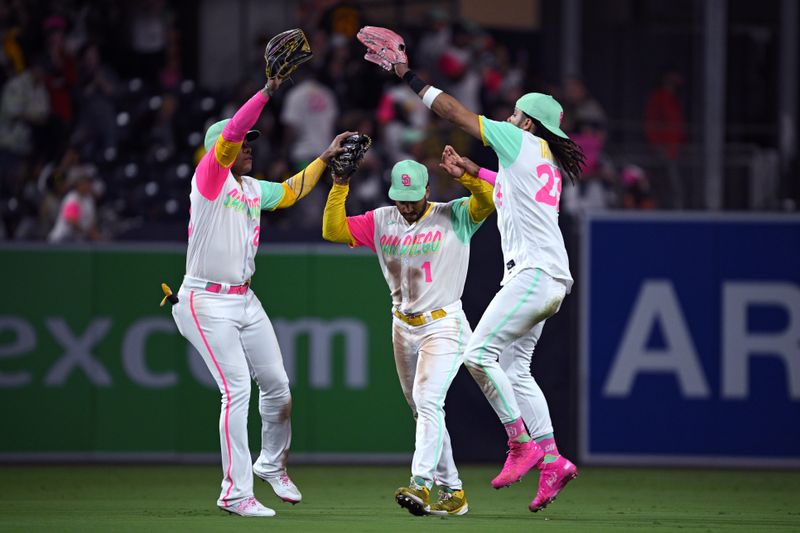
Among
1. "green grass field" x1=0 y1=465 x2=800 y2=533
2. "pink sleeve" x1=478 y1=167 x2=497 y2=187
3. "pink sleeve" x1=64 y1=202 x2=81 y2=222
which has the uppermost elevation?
"pink sleeve" x1=478 y1=167 x2=497 y2=187

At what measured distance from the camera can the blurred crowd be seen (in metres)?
15.4

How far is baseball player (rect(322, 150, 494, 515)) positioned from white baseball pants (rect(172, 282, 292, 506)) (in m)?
0.84

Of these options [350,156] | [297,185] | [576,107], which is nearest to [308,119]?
[576,107]

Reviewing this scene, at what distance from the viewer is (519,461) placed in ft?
29.2

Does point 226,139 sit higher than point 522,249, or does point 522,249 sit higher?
point 226,139

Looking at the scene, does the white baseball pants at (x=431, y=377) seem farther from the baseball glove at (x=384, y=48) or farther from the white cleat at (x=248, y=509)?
the baseball glove at (x=384, y=48)

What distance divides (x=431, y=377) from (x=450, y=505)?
0.84m

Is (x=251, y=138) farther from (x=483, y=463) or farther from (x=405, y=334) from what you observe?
(x=483, y=463)

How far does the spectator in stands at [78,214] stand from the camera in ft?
47.1

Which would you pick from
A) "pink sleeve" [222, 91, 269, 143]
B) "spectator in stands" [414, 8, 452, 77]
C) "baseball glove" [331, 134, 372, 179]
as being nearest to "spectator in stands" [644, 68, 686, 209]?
"spectator in stands" [414, 8, 452, 77]

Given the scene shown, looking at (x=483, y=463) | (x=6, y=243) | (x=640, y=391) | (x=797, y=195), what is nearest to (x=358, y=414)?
(x=483, y=463)

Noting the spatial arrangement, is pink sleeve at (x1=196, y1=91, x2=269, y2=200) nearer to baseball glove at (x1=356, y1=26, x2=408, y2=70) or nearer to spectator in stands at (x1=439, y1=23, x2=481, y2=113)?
baseball glove at (x1=356, y1=26, x2=408, y2=70)

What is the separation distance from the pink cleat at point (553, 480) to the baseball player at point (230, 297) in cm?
166

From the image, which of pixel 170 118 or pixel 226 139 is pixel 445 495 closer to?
pixel 226 139
